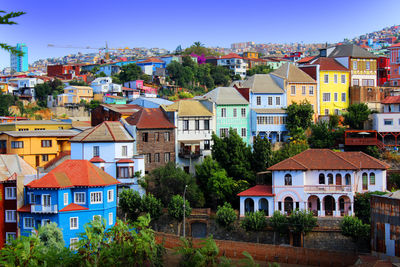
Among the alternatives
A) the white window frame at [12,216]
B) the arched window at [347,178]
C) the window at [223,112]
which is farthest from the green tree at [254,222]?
the white window frame at [12,216]

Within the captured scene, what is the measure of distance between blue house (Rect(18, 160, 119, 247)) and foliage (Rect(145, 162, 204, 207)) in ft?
14.3

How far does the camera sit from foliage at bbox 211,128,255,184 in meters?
47.0

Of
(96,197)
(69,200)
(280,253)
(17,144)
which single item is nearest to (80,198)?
(69,200)

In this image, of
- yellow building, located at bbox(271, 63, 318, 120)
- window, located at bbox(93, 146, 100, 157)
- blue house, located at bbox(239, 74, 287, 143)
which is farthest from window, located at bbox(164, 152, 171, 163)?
yellow building, located at bbox(271, 63, 318, 120)

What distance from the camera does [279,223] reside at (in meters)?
40.9

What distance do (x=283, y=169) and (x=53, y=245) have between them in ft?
57.7

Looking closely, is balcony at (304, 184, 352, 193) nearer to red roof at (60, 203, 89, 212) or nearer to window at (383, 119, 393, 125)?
window at (383, 119, 393, 125)

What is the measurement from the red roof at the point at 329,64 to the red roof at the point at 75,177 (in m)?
27.2

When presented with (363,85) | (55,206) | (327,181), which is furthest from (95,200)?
(363,85)

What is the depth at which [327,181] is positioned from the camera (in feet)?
145

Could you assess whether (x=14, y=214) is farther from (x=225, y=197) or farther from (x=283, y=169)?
(x=283, y=169)

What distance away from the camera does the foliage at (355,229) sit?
3922 cm

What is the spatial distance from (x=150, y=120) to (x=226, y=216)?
13017mm

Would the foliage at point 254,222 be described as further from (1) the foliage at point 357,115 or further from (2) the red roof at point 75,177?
(1) the foliage at point 357,115
